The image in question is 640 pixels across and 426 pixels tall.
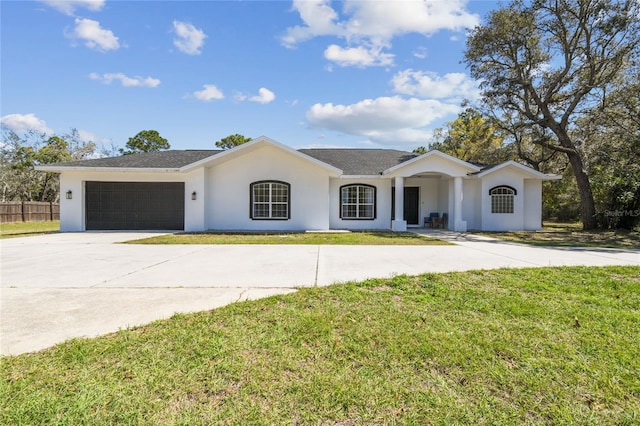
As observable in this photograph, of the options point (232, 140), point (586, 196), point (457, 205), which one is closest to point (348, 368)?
point (457, 205)

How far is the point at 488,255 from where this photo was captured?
339 inches

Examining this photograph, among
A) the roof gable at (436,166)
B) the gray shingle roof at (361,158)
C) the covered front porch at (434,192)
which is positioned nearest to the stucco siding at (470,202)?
the covered front porch at (434,192)

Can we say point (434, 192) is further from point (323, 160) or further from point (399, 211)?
point (323, 160)

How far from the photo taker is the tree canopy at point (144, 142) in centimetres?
4547

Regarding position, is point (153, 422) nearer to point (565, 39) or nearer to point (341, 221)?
point (341, 221)

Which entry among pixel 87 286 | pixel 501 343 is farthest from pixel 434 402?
pixel 87 286

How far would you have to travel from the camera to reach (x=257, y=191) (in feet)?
52.2

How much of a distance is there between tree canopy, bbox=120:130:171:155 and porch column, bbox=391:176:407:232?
4167cm

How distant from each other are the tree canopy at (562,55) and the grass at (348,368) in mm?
17162

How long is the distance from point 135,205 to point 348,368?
16.3m

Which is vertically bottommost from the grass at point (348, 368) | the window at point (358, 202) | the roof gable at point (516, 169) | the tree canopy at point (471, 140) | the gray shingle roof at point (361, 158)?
the grass at point (348, 368)

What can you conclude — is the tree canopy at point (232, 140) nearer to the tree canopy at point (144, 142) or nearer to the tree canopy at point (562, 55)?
the tree canopy at point (144, 142)

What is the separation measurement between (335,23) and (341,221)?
9548 mm

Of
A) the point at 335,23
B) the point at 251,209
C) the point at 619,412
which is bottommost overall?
the point at 619,412
